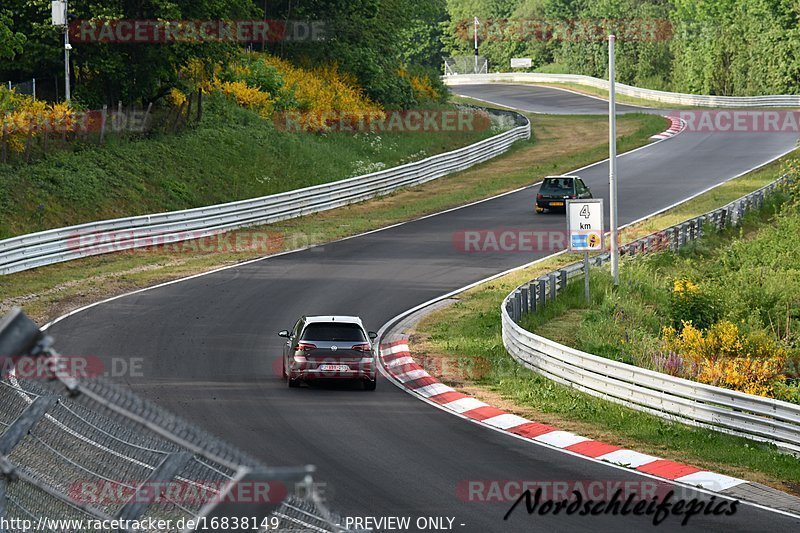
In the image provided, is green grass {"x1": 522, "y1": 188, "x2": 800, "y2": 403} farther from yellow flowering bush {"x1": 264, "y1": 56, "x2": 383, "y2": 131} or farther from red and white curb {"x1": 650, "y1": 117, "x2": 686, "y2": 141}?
red and white curb {"x1": 650, "y1": 117, "x2": 686, "y2": 141}

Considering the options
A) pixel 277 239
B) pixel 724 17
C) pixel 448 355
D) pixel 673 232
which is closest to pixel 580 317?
pixel 448 355

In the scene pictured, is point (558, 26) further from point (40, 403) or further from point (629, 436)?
point (40, 403)

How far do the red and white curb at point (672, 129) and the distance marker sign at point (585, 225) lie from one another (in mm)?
39215

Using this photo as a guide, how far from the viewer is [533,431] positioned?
1791cm

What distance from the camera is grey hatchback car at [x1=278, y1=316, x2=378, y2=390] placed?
67.3ft

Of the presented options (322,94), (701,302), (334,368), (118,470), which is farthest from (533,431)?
(322,94)

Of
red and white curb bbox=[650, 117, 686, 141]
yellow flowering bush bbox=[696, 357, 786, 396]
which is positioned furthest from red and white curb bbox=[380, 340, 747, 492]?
red and white curb bbox=[650, 117, 686, 141]

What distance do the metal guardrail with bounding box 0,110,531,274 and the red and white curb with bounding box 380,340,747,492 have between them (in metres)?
12.1

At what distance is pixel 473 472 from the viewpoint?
15.1m

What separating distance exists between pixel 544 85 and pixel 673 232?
225 ft

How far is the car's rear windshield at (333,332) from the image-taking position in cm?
2072

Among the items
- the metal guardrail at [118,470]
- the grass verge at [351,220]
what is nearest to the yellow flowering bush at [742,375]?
the metal guardrail at [118,470]

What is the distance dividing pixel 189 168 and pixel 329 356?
925 inches

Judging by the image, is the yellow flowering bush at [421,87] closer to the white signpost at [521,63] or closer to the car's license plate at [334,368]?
the car's license plate at [334,368]
